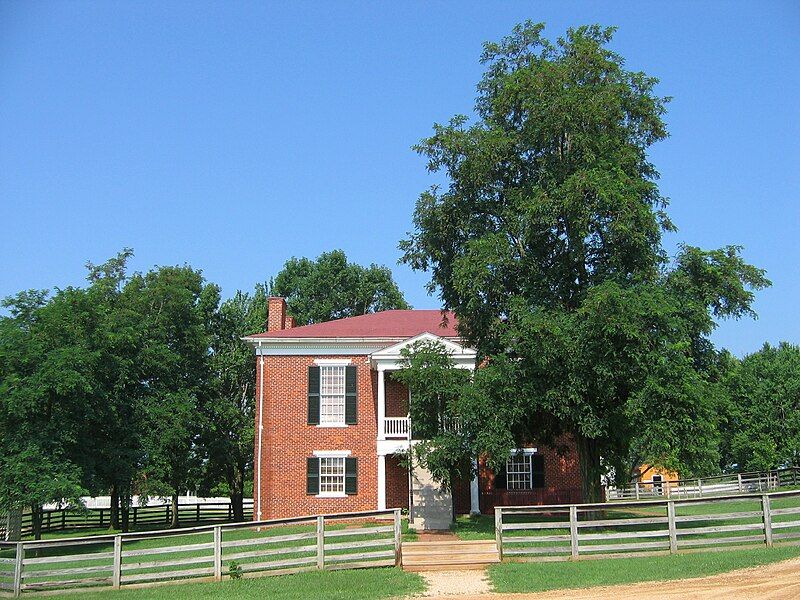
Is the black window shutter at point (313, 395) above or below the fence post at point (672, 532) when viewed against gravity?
above

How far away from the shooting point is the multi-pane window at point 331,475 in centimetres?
3075

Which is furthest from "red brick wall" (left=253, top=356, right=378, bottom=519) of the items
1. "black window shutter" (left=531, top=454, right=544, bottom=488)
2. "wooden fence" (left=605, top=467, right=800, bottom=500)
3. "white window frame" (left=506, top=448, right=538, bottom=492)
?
"wooden fence" (left=605, top=467, right=800, bottom=500)

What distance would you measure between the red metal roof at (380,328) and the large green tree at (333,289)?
24425 millimetres

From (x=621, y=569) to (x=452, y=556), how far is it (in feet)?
11.9

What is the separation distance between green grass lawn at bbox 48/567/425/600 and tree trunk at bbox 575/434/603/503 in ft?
29.6

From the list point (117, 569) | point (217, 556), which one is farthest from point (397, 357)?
point (117, 569)

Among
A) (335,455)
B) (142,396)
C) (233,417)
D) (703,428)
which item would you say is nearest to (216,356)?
(233,417)

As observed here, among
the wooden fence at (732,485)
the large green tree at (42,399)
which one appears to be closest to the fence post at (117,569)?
the large green tree at (42,399)

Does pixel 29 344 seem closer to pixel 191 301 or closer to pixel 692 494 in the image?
pixel 191 301

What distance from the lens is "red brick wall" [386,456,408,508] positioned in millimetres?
30938

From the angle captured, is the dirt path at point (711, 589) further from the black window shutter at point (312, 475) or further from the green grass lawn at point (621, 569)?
the black window shutter at point (312, 475)

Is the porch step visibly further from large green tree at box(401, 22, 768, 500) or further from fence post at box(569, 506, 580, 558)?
large green tree at box(401, 22, 768, 500)

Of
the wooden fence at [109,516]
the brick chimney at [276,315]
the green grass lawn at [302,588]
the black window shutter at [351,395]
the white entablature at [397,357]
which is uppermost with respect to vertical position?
the brick chimney at [276,315]

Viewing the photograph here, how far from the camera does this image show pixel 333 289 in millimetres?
60875
